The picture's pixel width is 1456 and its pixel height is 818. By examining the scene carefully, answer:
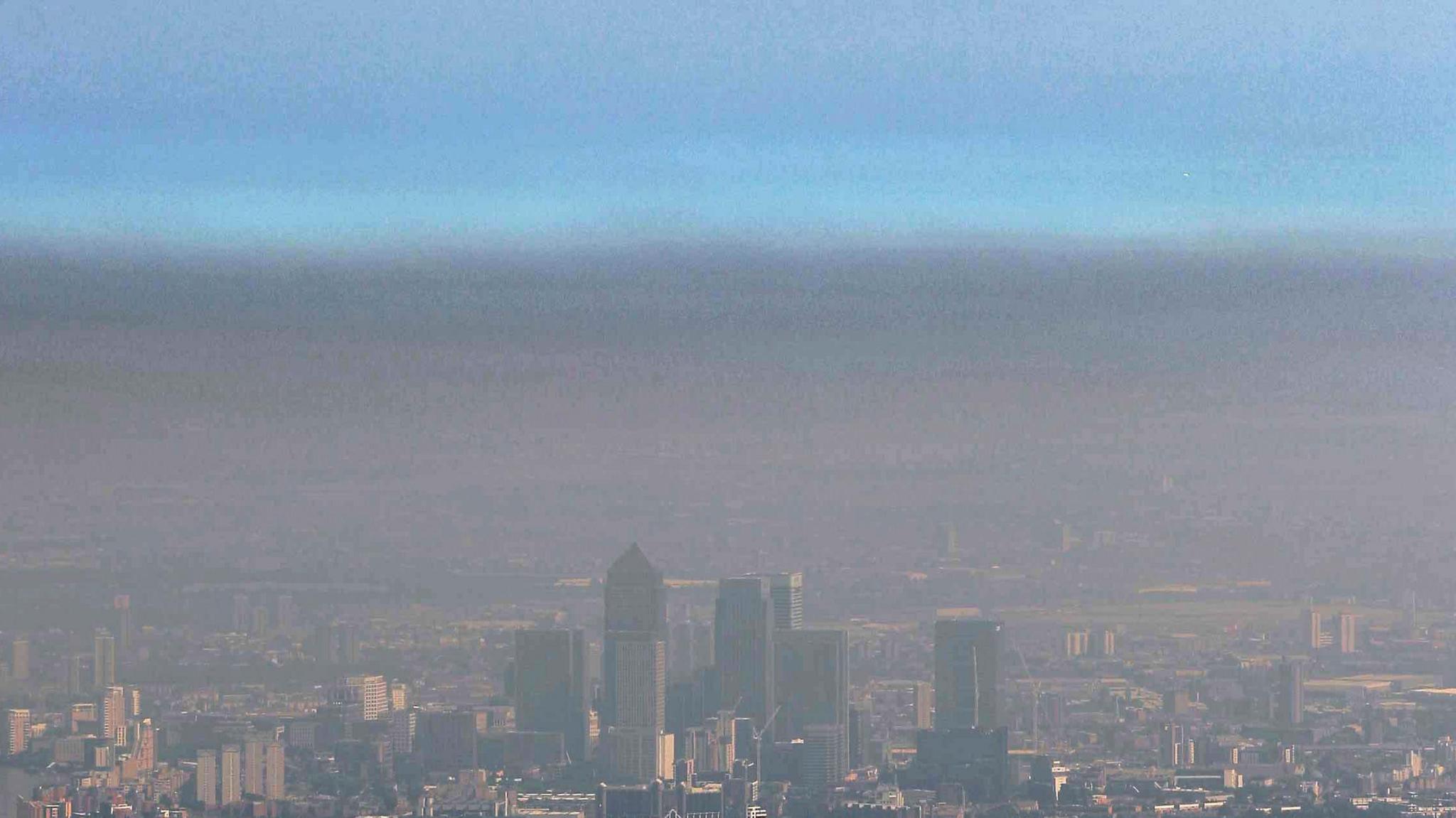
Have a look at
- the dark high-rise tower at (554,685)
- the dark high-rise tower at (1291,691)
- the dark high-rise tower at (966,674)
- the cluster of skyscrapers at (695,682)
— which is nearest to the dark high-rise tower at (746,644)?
the cluster of skyscrapers at (695,682)

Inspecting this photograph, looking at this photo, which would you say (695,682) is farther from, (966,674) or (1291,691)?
(1291,691)

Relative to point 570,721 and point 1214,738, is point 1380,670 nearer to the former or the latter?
point 1214,738

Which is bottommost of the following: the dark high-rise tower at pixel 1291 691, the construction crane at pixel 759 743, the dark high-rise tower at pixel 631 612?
the construction crane at pixel 759 743

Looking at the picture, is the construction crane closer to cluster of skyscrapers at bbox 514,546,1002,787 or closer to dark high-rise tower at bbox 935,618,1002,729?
cluster of skyscrapers at bbox 514,546,1002,787

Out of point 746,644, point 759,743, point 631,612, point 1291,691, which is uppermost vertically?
point 631,612

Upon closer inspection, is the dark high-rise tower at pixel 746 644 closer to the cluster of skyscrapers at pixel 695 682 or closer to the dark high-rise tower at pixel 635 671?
the cluster of skyscrapers at pixel 695 682

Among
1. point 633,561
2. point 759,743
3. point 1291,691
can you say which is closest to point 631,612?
point 633,561

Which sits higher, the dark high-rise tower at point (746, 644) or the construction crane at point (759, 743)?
the dark high-rise tower at point (746, 644)

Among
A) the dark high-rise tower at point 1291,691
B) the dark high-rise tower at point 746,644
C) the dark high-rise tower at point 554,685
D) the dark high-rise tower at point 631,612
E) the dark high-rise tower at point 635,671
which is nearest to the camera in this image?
the dark high-rise tower at point 1291,691
